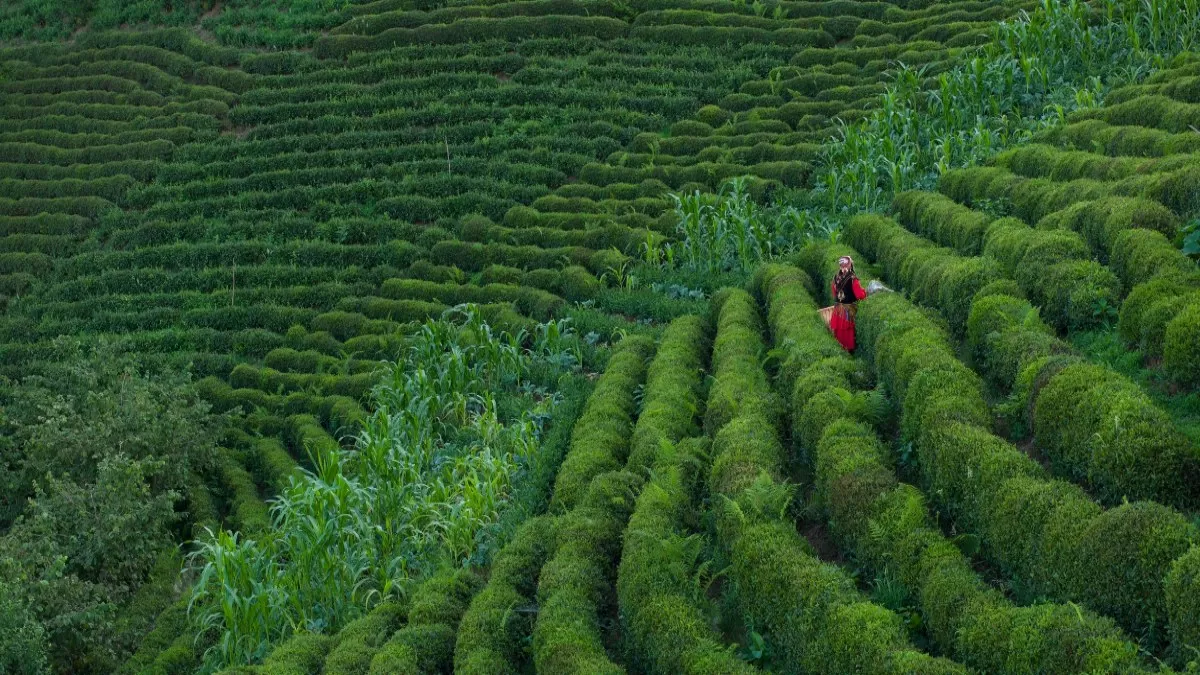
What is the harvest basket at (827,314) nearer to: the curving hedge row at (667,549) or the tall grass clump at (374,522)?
the curving hedge row at (667,549)

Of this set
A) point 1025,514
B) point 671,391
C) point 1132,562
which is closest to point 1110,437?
point 1025,514

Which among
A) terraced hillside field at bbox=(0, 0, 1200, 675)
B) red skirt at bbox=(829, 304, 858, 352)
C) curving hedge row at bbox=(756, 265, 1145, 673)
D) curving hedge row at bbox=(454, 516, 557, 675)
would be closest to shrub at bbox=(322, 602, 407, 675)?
terraced hillside field at bbox=(0, 0, 1200, 675)

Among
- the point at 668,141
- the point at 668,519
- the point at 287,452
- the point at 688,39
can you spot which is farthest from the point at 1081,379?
the point at 688,39

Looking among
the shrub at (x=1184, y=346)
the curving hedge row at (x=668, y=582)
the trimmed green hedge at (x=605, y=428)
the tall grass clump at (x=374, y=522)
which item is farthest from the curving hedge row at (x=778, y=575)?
the shrub at (x=1184, y=346)

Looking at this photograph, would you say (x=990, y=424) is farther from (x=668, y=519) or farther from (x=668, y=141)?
(x=668, y=141)

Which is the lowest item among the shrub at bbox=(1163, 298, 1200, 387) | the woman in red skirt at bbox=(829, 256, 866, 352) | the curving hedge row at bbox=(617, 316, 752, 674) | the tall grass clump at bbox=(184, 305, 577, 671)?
the tall grass clump at bbox=(184, 305, 577, 671)

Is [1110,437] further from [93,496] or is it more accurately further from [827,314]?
[93,496]

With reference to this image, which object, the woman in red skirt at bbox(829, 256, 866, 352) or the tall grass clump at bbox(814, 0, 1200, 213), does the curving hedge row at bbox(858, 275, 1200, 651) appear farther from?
the tall grass clump at bbox(814, 0, 1200, 213)
